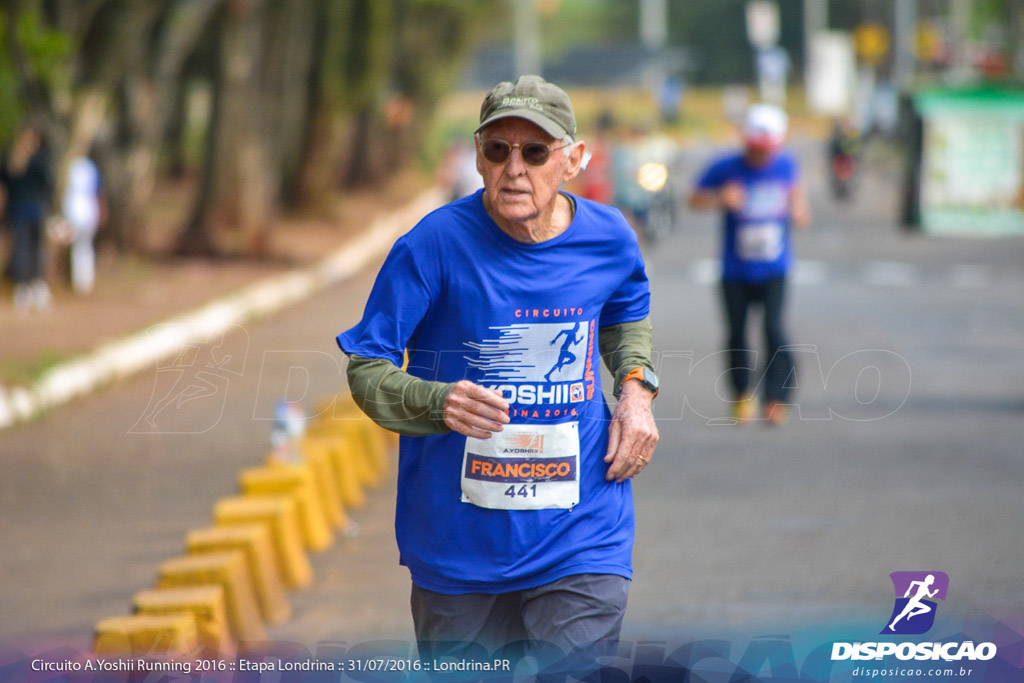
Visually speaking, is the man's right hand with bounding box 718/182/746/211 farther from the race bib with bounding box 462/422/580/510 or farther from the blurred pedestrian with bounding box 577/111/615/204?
the blurred pedestrian with bounding box 577/111/615/204

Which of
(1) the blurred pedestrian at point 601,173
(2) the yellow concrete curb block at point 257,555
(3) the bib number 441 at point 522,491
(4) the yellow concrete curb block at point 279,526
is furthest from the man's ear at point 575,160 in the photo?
(1) the blurred pedestrian at point 601,173

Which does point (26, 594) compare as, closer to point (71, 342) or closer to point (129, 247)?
point (71, 342)

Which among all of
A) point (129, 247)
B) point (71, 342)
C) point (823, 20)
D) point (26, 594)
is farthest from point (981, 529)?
point (823, 20)

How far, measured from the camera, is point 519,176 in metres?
3.89

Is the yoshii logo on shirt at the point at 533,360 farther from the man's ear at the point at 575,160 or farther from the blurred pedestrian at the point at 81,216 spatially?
the blurred pedestrian at the point at 81,216

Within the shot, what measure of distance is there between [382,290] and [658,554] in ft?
14.1

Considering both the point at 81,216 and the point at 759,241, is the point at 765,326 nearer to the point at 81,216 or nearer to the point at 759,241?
the point at 759,241

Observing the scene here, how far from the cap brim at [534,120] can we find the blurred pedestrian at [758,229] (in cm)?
738

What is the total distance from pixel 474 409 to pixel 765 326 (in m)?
7.85

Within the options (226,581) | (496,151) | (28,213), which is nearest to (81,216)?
(28,213)

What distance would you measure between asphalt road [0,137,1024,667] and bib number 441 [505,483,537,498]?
1117 mm

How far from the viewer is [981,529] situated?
8.23 metres

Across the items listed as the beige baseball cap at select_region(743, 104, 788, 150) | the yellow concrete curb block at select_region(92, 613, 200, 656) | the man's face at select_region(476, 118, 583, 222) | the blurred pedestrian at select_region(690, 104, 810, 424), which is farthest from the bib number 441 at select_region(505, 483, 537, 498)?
the beige baseball cap at select_region(743, 104, 788, 150)

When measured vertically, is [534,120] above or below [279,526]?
above
